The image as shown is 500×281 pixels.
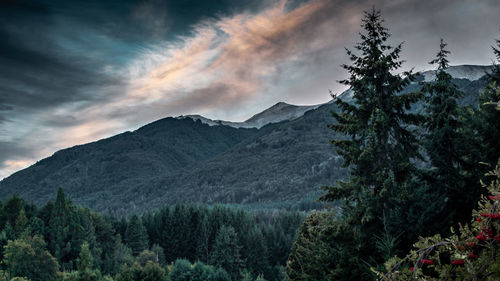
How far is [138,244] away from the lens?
80.5 metres

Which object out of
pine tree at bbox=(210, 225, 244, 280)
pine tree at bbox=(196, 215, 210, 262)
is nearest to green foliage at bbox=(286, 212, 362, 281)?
pine tree at bbox=(210, 225, 244, 280)

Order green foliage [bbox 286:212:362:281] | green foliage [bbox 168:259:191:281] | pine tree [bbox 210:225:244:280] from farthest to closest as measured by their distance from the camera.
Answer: pine tree [bbox 210:225:244:280] < green foliage [bbox 168:259:191:281] < green foliage [bbox 286:212:362:281]

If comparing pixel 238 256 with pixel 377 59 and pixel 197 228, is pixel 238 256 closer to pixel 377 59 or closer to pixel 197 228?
pixel 197 228

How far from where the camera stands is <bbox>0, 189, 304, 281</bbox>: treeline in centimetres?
4616

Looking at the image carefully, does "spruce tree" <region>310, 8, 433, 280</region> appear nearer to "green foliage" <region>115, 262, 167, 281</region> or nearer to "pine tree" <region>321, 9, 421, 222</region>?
"pine tree" <region>321, 9, 421, 222</region>

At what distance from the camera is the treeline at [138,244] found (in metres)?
46.2

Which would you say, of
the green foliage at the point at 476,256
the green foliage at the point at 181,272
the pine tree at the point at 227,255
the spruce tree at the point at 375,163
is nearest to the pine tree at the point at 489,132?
the spruce tree at the point at 375,163

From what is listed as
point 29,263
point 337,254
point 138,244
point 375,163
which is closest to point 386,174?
point 375,163

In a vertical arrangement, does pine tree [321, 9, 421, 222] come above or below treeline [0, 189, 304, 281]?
above

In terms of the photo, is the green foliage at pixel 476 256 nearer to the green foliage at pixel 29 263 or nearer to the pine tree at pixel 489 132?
the pine tree at pixel 489 132

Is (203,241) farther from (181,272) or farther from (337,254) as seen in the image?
(337,254)

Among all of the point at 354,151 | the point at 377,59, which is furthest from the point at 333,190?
the point at 377,59

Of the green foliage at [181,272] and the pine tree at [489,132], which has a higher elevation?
the pine tree at [489,132]

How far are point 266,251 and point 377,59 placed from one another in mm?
72274
